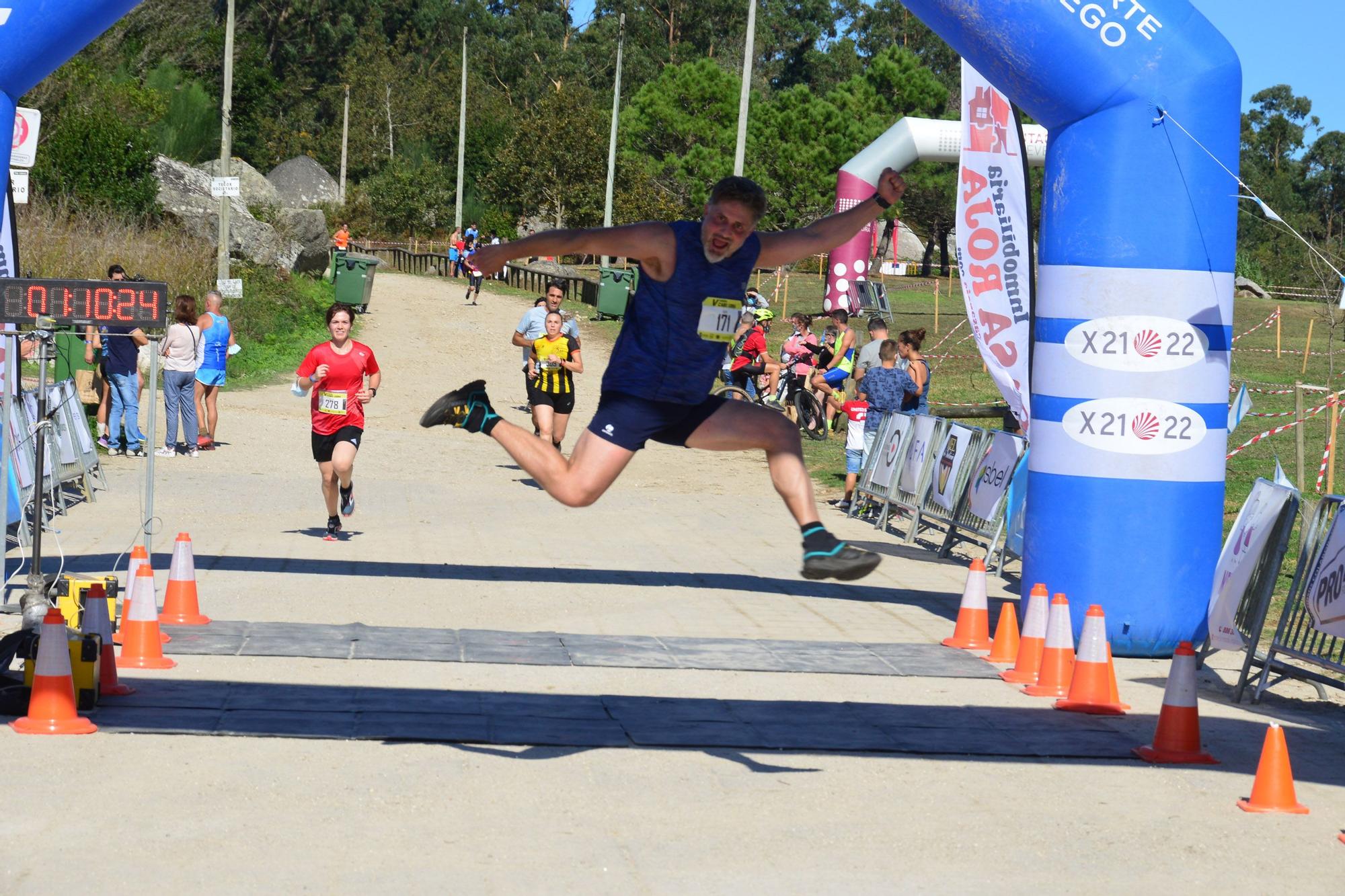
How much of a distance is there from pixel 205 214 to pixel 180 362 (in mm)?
16474

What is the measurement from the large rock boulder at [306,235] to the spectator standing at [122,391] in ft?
64.7

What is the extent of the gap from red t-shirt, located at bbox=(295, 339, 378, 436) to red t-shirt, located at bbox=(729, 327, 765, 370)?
1044 centimetres

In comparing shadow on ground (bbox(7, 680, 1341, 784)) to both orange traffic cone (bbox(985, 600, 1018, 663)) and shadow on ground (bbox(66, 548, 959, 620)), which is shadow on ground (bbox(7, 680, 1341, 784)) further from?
shadow on ground (bbox(66, 548, 959, 620))

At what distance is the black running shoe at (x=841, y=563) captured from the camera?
20.1ft

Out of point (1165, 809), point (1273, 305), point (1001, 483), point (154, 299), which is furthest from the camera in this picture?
point (1273, 305)

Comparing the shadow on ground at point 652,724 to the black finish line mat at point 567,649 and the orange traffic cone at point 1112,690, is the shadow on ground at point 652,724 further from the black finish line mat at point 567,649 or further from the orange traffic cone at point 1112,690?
the black finish line mat at point 567,649

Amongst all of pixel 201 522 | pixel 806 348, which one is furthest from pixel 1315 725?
pixel 806 348

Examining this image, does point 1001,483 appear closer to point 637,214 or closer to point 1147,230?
point 1147,230

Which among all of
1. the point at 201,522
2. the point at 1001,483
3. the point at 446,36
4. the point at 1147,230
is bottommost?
Result: the point at 201,522

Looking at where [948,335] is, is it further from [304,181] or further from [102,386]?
[304,181]

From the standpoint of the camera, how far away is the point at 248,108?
66250 millimetres

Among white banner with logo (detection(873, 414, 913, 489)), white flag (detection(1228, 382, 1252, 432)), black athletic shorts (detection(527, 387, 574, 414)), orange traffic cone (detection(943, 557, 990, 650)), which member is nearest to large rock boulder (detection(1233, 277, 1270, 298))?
white banner with logo (detection(873, 414, 913, 489))

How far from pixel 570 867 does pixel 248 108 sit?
6572 cm

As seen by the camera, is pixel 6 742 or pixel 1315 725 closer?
pixel 6 742
